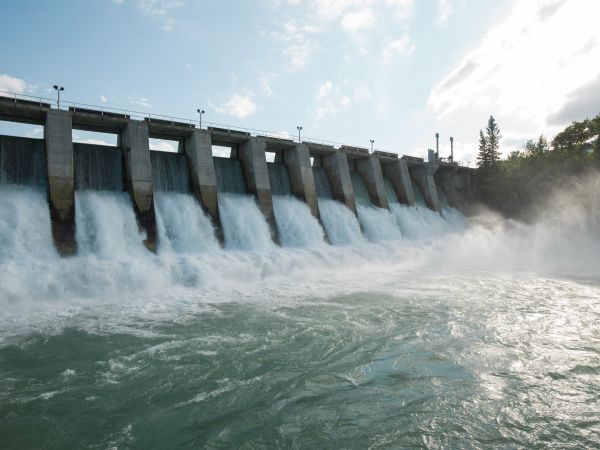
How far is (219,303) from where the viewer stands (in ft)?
37.2

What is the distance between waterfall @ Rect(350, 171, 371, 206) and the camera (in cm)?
2866

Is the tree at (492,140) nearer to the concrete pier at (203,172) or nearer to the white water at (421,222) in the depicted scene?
the white water at (421,222)

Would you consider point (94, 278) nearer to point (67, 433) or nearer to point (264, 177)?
point (67, 433)

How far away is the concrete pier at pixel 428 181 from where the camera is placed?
3341 centimetres

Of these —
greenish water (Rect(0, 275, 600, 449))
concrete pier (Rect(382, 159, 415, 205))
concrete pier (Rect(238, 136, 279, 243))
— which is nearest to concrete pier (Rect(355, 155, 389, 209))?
concrete pier (Rect(382, 159, 415, 205))

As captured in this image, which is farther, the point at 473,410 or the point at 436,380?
the point at 436,380

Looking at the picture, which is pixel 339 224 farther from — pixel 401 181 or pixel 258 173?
pixel 401 181

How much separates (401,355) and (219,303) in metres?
6.20

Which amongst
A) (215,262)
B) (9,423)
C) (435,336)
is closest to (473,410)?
(435,336)

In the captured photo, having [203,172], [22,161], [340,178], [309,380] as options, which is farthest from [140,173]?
[309,380]

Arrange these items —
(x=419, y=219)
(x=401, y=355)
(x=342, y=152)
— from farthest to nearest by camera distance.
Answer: (x=419, y=219) → (x=342, y=152) → (x=401, y=355)

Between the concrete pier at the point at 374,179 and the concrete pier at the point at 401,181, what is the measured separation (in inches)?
116

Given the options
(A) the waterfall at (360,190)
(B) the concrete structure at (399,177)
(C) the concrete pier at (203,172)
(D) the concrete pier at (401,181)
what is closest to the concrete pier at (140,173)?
(C) the concrete pier at (203,172)

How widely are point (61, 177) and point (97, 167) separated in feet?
8.88
